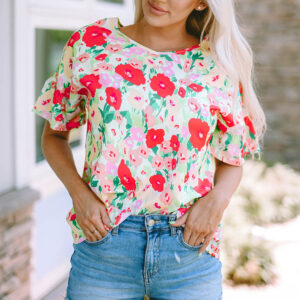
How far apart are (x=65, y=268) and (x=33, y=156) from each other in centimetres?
104

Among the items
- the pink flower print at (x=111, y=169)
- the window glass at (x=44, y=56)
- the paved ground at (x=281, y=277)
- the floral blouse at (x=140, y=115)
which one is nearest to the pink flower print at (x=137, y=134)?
the floral blouse at (x=140, y=115)

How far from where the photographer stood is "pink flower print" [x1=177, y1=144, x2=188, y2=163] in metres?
1.62

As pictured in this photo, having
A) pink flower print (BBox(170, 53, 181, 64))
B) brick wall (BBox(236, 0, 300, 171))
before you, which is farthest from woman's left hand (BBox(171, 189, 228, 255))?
brick wall (BBox(236, 0, 300, 171))

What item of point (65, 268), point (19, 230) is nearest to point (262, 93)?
point (65, 268)

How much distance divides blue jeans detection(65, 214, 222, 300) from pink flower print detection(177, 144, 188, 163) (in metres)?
0.18

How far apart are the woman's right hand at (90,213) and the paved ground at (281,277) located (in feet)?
7.14

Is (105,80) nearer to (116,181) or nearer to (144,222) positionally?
(116,181)

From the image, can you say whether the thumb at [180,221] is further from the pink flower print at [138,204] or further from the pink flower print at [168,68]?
the pink flower print at [168,68]

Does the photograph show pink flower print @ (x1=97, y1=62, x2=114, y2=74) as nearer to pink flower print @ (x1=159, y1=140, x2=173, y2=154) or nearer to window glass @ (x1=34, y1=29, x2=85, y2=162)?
pink flower print @ (x1=159, y1=140, x2=173, y2=154)

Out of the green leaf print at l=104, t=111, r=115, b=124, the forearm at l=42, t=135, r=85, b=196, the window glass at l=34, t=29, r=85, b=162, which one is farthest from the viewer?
the window glass at l=34, t=29, r=85, b=162

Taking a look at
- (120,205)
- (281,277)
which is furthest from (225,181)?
(281,277)

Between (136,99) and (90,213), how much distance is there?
0.39m

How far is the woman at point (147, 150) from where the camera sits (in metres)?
1.59

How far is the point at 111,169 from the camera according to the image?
161 cm
